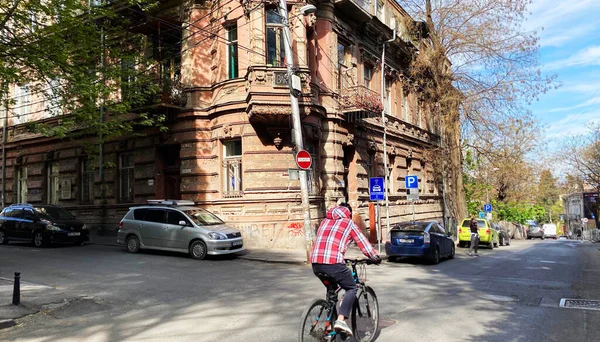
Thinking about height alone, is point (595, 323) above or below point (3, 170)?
below

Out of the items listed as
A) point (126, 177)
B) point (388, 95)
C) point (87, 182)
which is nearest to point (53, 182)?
point (87, 182)

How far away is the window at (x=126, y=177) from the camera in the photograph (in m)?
22.4

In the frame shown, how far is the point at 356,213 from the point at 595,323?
600 inches

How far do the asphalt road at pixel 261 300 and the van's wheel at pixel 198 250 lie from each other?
49 cm

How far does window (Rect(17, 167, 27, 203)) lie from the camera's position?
27344 mm

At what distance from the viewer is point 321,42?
2044 cm

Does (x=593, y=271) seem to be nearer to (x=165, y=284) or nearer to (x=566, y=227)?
(x=165, y=284)

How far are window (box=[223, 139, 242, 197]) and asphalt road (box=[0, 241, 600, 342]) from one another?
4.86 meters

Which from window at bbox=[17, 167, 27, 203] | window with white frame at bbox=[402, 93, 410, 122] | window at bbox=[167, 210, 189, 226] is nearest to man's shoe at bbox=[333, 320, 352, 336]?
window at bbox=[167, 210, 189, 226]

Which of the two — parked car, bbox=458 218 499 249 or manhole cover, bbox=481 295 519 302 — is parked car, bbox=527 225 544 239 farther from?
manhole cover, bbox=481 295 519 302

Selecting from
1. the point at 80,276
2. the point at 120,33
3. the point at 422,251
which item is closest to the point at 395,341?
the point at 80,276

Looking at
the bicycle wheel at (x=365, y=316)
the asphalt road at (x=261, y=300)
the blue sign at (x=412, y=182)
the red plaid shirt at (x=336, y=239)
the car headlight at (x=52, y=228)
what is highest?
the blue sign at (x=412, y=182)

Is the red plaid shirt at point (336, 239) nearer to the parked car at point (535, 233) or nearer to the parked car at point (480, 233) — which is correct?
the parked car at point (480, 233)

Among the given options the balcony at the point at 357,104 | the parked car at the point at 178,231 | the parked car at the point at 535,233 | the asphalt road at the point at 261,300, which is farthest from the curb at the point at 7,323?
the parked car at the point at 535,233
